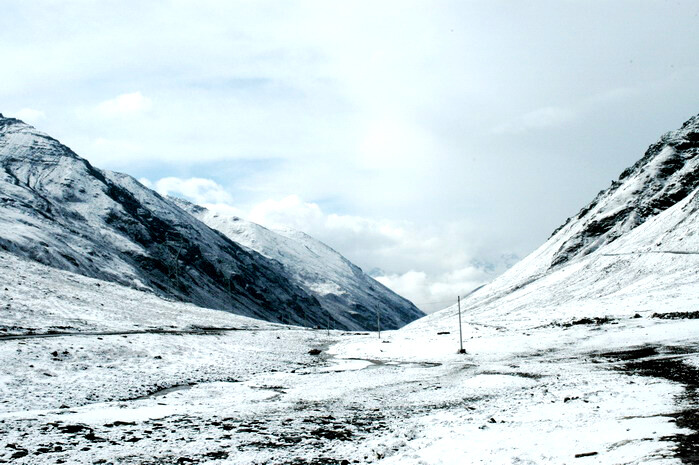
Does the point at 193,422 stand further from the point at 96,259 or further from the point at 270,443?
the point at 96,259

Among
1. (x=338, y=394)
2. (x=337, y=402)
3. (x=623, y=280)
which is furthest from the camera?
(x=623, y=280)

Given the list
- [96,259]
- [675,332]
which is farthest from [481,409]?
[96,259]

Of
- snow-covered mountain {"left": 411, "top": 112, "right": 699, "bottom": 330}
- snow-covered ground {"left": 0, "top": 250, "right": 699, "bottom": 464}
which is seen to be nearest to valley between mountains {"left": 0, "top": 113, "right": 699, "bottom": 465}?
snow-covered ground {"left": 0, "top": 250, "right": 699, "bottom": 464}

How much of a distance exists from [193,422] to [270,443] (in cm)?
481

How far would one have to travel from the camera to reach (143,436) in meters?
18.1

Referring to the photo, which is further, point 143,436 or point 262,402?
point 262,402

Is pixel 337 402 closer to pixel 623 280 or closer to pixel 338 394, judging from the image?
pixel 338 394

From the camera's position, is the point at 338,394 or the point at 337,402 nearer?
the point at 337,402

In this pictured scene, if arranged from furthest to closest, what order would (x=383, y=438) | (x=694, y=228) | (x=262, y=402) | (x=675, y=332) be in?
(x=694, y=228) < (x=675, y=332) < (x=262, y=402) < (x=383, y=438)

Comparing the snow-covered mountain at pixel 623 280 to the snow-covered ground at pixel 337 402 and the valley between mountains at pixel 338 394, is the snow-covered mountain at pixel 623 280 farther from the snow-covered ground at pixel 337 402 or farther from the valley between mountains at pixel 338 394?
the snow-covered ground at pixel 337 402

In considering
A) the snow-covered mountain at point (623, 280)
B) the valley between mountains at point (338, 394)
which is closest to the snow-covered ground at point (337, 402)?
the valley between mountains at point (338, 394)

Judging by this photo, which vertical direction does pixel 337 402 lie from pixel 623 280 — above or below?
below

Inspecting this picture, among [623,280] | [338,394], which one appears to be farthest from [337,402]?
[623,280]

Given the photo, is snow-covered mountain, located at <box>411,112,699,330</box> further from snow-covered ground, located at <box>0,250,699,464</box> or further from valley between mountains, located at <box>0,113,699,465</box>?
snow-covered ground, located at <box>0,250,699,464</box>
